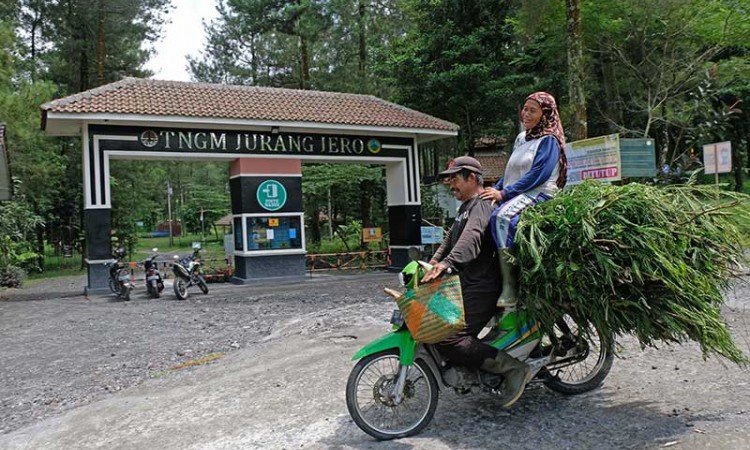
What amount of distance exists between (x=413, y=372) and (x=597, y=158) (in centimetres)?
736

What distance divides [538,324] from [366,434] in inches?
51.3

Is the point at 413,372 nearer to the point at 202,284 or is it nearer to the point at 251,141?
the point at 202,284

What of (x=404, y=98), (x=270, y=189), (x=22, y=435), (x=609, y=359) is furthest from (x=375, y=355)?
(x=404, y=98)

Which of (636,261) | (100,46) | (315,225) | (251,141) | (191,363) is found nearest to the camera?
(636,261)

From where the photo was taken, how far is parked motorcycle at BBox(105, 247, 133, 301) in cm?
1224

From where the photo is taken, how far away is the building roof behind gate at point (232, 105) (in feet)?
43.8

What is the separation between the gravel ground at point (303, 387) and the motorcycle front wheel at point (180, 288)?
2.21m

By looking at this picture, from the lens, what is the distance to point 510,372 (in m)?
3.63

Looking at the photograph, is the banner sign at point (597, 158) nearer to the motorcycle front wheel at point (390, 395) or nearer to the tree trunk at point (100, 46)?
the motorcycle front wheel at point (390, 395)

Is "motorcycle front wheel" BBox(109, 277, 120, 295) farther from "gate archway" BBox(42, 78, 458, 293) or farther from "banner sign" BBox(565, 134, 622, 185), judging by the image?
"banner sign" BBox(565, 134, 622, 185)

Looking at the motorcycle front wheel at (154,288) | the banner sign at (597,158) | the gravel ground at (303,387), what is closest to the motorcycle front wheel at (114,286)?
the motorcycle front wheel at (154,288)

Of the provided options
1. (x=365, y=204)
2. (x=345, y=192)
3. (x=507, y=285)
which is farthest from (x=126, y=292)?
(x=345, y=192)

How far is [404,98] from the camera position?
21719 mm

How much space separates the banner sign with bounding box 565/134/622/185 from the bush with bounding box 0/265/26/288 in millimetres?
16110
